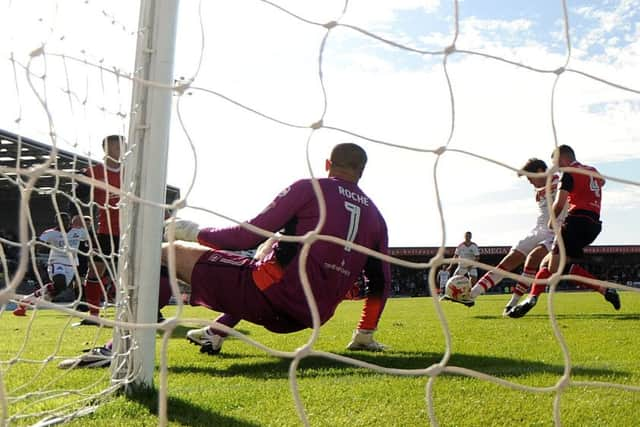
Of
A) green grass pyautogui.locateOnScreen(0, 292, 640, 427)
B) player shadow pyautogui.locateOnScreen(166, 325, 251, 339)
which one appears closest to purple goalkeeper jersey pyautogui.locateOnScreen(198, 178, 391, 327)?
green grass pyautogui.locateOnScreen(0, 292, 640, 427)

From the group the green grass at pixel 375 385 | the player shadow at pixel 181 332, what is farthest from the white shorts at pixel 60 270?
the green grass at pixel 375 385

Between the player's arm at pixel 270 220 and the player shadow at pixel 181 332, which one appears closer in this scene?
the player's arm at pixel 270 220

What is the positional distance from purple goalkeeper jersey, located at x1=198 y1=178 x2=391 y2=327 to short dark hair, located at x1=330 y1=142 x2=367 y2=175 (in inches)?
3.7

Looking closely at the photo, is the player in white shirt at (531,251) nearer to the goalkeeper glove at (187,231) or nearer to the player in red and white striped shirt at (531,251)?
the player in red and white striped shirt at (531,251)

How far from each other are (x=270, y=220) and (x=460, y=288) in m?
3.79

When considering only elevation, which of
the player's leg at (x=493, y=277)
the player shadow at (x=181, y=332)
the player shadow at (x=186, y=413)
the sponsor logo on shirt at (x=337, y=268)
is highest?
the sponsor logo on shirt at (x=337, y=268)

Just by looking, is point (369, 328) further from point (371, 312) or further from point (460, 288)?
point (460, 288)

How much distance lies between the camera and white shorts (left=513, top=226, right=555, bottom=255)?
254 inches

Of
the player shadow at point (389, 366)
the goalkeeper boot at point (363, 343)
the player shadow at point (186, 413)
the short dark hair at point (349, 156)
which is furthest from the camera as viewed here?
the goalkeeper boot at point (363, 343)

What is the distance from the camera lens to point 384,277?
4.25 metres

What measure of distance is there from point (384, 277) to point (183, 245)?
4.53 feet

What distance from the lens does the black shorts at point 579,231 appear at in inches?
233

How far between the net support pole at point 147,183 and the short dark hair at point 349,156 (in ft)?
3.78

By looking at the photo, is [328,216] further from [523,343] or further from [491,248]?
[491,248]
